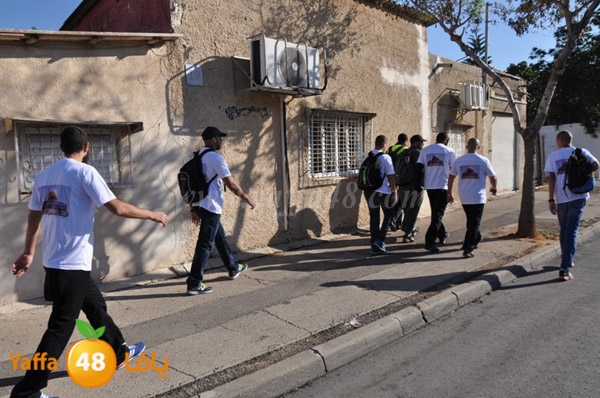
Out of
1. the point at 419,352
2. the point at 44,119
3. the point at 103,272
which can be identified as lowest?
the point at 419,352

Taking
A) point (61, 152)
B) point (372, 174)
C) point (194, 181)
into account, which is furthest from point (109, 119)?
point (372, 174)

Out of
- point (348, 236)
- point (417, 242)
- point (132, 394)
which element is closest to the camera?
point (132, 394)

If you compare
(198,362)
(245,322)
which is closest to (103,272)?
(245,322)

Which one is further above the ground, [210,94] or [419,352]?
[210,94]

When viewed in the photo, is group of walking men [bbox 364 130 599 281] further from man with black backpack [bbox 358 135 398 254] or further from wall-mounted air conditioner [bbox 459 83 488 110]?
wall-mounted air conditioner [bbox 459 83 488 110]

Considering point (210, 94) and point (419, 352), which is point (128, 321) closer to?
point (419, 352)

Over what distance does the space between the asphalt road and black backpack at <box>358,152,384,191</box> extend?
2.33 meters

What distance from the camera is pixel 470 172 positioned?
21.5ft

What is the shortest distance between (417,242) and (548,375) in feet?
14.2

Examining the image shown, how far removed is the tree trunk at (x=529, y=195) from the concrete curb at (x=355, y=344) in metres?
2.11

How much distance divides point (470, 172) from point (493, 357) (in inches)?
135

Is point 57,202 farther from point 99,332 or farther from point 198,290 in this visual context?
point 198,290

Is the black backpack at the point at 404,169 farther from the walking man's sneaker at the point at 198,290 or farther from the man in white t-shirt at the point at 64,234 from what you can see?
the man in white t-shirt at the point at 64,234

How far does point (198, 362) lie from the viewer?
347 centimetres
